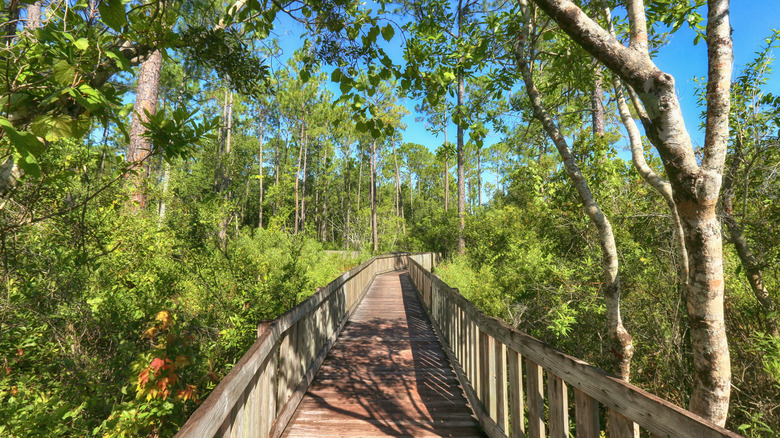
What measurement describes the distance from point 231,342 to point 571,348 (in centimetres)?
735

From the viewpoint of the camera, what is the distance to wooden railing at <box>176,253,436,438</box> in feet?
5.80

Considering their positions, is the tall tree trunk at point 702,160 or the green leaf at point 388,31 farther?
the green leaf at point 388,31

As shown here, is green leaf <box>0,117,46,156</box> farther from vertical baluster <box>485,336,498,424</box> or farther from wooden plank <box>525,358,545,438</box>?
vertical baluster <box>485,336,498,424</box>

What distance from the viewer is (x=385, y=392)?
167 inches

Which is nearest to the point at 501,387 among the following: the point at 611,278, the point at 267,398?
the point at 267,398

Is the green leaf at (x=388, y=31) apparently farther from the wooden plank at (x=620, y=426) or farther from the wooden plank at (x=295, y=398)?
the wooden plank at (x=295, y=398)

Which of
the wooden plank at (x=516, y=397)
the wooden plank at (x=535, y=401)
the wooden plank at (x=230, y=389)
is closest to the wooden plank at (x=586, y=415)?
the wooden plank at (x=535, y=401)

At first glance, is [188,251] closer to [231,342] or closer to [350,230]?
[231,342]

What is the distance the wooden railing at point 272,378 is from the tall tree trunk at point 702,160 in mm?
3078

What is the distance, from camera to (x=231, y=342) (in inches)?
174

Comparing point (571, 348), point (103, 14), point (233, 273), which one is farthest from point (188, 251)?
point (571, 348)

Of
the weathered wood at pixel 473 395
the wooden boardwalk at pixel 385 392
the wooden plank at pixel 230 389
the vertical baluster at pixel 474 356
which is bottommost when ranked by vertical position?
the wooden boardwalk at pixel 385 392

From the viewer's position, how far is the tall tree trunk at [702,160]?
7.27 feet

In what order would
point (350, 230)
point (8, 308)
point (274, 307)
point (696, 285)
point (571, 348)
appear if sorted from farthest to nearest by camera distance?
1. point (350, 230)
2. point (571, 348)
3. point (274, 307)
4. point (8, 308)
5. point (696, 285)
